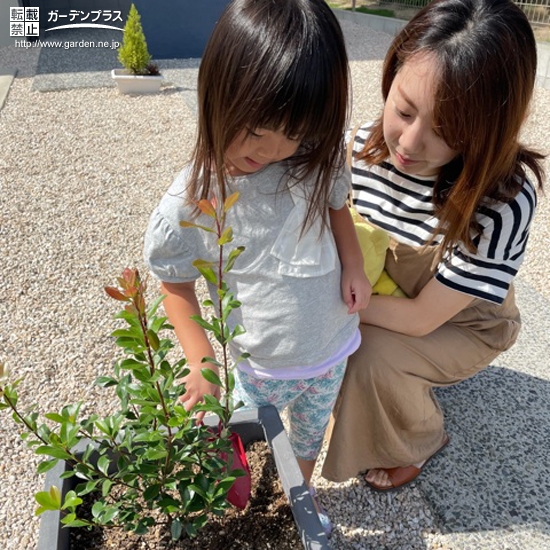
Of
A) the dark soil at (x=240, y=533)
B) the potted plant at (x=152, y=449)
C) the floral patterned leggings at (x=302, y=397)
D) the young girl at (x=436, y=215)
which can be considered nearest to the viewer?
the potted plant at (x=152, y=449)

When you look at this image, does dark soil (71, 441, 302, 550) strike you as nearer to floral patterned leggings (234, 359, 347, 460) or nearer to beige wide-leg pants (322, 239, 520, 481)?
floral patterned leggings (234, 359, 347, 460)

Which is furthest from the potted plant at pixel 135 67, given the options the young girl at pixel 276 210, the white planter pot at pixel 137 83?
the young girl at pixel 276 210

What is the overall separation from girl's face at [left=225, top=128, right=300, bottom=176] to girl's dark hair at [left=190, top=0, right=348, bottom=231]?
2 centimetres

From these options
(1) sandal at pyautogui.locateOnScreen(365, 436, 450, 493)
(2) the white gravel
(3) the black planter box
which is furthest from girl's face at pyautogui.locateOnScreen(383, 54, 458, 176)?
(2) the white gravel

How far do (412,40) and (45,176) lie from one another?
14.0ft

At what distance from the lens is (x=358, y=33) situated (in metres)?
12.9

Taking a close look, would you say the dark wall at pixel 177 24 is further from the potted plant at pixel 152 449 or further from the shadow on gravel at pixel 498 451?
the potted plant at pixel 152 449

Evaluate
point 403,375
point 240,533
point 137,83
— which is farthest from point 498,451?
point 137,83

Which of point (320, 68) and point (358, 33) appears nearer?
point (320, 68)

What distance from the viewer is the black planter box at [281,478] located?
1.25 meters

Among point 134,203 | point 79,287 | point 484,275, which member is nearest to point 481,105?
point 484,275

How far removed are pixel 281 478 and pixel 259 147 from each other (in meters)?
0.82

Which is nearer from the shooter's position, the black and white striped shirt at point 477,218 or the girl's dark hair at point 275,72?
the girl's dark hair at point 275,72

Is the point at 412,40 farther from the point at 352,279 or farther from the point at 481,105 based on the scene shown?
the point at 352,279
